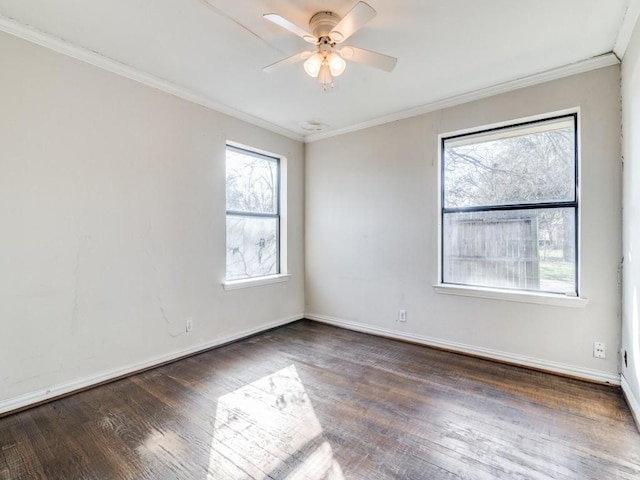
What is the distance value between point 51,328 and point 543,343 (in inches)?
158

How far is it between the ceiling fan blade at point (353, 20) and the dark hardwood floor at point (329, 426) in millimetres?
2398

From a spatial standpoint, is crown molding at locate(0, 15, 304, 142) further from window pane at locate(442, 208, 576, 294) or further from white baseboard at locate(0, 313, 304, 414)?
window pane at locate(442, 208, 576, 294)

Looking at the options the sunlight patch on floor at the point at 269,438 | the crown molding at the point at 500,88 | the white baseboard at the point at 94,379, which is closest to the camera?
the sunlight patch on floor at the point at 269,438

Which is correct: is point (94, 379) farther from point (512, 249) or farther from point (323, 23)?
point (512, 249)

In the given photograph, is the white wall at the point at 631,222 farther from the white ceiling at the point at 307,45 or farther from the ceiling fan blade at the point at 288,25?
the ceiling fan blade at the point at 288,25

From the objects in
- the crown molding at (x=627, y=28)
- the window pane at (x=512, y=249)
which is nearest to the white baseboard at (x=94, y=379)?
the window pane at (x=512, y=249)

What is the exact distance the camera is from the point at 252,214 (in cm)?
389

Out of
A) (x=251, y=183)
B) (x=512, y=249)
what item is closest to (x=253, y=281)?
(x=251, y=183)

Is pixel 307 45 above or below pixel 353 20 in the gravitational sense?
above

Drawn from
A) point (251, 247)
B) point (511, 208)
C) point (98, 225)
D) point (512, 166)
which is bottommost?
point (251, 247)

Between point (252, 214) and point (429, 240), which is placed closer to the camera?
point (429, 240)

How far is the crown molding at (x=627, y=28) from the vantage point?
6.26 feet

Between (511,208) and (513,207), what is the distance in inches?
0.7

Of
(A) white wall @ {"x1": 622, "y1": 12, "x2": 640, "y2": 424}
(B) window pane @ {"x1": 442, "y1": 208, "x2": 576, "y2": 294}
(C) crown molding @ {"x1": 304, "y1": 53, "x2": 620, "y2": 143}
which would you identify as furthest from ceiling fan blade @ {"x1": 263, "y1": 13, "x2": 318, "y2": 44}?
(B) window pane @ {"x1": 442, "y1": 208, "x2": 576, "y2": 294}
